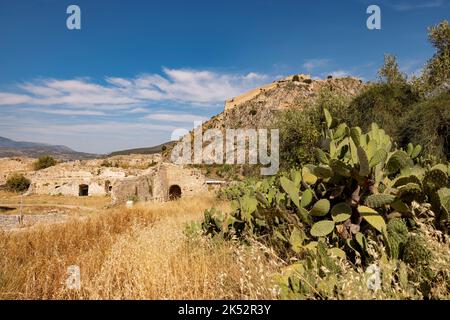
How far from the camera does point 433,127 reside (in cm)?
980

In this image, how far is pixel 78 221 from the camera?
7555 millimetres

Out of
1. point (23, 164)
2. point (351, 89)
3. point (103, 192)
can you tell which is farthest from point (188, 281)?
point (351, 89)

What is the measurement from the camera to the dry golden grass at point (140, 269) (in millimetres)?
2910

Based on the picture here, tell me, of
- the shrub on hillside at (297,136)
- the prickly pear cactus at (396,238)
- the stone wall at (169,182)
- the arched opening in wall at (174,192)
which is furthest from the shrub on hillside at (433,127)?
the arched opening in wall at (174,192)

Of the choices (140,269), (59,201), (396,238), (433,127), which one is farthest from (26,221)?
(59,201)

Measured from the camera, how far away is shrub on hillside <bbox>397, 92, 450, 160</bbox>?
9.52 metres

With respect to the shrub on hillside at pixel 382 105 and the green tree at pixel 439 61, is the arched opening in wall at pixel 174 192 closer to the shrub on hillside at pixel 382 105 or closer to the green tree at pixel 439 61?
the shrub on hillside at pixel 382 105

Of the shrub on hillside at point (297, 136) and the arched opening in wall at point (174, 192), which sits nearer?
the shrub on hillside at point (297, 136)

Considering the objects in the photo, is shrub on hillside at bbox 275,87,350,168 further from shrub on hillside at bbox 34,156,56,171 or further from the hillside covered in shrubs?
shrub on hillside at bbox 34,156,56,171

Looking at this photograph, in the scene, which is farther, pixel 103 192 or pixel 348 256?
pixel 103 192

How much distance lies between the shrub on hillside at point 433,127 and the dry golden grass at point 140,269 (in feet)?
27.5
